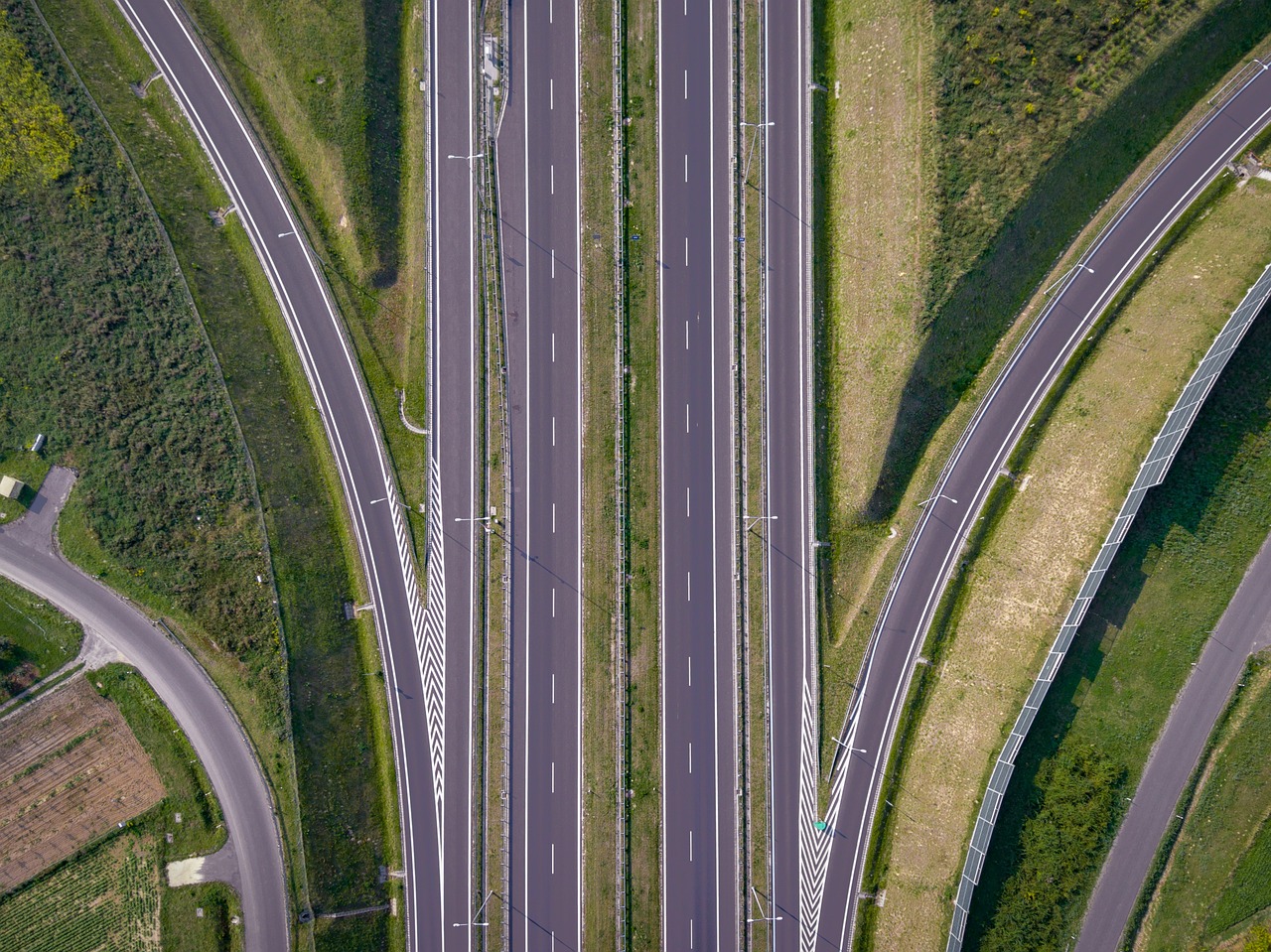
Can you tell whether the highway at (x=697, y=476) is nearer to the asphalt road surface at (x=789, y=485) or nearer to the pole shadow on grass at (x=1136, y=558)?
the asphalt road surface at (x=789, y=485)

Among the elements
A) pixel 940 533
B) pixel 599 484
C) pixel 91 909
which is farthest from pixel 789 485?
pixel 91 909

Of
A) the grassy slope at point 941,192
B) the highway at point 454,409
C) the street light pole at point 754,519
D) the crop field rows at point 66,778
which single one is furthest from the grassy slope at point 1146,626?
the crop field rows at point 66,778

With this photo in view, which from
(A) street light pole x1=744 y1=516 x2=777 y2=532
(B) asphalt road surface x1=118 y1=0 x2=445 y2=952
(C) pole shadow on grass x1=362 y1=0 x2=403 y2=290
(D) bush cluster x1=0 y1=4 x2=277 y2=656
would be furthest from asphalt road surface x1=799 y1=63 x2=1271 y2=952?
(C) pole shadow on grass x1=362 y1=0 x2=403 y2=290

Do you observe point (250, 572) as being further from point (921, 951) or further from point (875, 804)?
point (921, 951)

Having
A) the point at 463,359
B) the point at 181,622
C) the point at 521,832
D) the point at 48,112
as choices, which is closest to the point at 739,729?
the point at 521,832

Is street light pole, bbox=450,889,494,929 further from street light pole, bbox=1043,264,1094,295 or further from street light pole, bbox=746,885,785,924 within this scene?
street light pole, bbox=1043,264,1094,295
